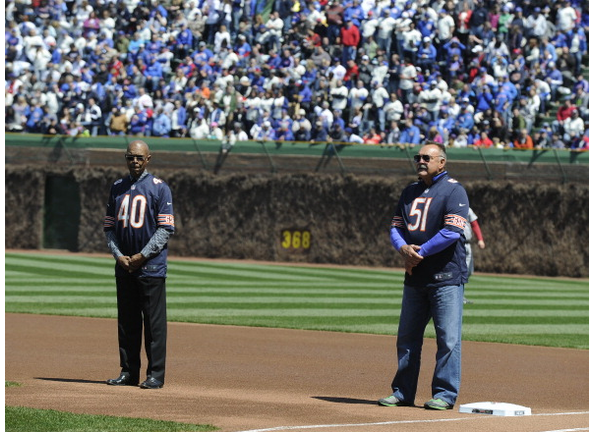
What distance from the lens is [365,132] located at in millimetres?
31266

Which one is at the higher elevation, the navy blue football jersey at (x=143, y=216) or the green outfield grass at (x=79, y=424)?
the navy blue football jersey at (x=143, y=216)

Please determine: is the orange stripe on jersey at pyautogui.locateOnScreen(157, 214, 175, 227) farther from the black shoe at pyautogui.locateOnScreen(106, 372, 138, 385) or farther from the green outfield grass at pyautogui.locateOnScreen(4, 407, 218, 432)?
the green outfield grass at pyautogui.locateOnScreen(4, 407, 218, 432)

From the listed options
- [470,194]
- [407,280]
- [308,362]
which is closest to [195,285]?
[470,194]

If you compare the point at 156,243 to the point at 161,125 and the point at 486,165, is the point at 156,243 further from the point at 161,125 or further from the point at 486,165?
the point at 161,125

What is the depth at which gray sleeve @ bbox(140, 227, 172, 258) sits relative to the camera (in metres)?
9.95

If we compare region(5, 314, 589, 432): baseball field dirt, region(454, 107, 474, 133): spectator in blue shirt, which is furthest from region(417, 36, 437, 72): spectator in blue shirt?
region(5, 314, 589, 432): baseball field dirt

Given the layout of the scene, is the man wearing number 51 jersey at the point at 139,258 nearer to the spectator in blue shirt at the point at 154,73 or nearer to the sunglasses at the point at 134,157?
the sunglasses at the point at 134,157

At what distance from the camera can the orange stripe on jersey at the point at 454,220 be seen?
358 inches

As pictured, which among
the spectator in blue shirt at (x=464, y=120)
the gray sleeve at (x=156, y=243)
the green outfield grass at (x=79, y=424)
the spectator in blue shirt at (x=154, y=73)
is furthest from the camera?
the spectator in blue shirt at (x=154, y=73)

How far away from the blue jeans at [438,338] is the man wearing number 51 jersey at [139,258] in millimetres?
1983

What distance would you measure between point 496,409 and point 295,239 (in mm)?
22901

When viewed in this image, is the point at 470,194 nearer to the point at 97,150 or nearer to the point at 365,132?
the point at 365,132

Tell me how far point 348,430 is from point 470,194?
22.5 m

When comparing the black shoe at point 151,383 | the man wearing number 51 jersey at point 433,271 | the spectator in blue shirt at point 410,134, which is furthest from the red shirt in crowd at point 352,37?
the man wearing number 51 jersey at point 433,271
